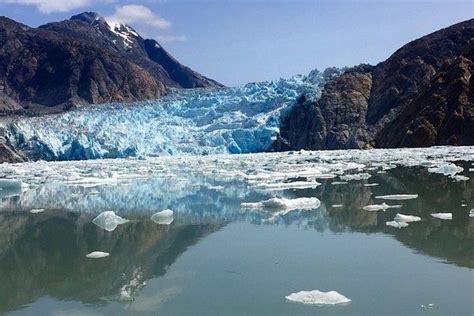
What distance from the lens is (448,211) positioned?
26.0 feet

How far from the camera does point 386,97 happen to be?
4631 centimetres

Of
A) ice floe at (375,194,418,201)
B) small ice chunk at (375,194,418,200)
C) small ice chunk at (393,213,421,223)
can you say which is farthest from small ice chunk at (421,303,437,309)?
small ice chunk at (375,194,418,200)

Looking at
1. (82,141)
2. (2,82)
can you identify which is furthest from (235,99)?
(2,82)

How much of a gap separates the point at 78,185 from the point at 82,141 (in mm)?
23229

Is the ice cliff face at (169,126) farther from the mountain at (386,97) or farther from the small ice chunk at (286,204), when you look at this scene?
the small ice chunk at (286,204)

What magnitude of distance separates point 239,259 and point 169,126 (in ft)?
126

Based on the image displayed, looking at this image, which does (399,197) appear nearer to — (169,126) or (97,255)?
(97,255)

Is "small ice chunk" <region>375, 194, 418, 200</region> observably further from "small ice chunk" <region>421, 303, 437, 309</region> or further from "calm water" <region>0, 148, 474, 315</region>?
"small ice chunk" <region>421, 303, 437, 309</region>

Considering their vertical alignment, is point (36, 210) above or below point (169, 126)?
below

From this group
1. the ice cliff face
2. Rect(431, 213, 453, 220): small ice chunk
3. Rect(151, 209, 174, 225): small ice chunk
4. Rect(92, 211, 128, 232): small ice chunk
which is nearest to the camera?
Rect(431, 213, 453, 220): small ice chunk

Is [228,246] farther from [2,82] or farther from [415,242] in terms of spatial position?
[2,82]


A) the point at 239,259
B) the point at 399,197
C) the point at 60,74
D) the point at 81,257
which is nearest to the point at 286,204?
the point at 399,197

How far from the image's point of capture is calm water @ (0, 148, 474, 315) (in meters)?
4.30

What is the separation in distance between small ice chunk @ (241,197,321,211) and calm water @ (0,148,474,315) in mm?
250
